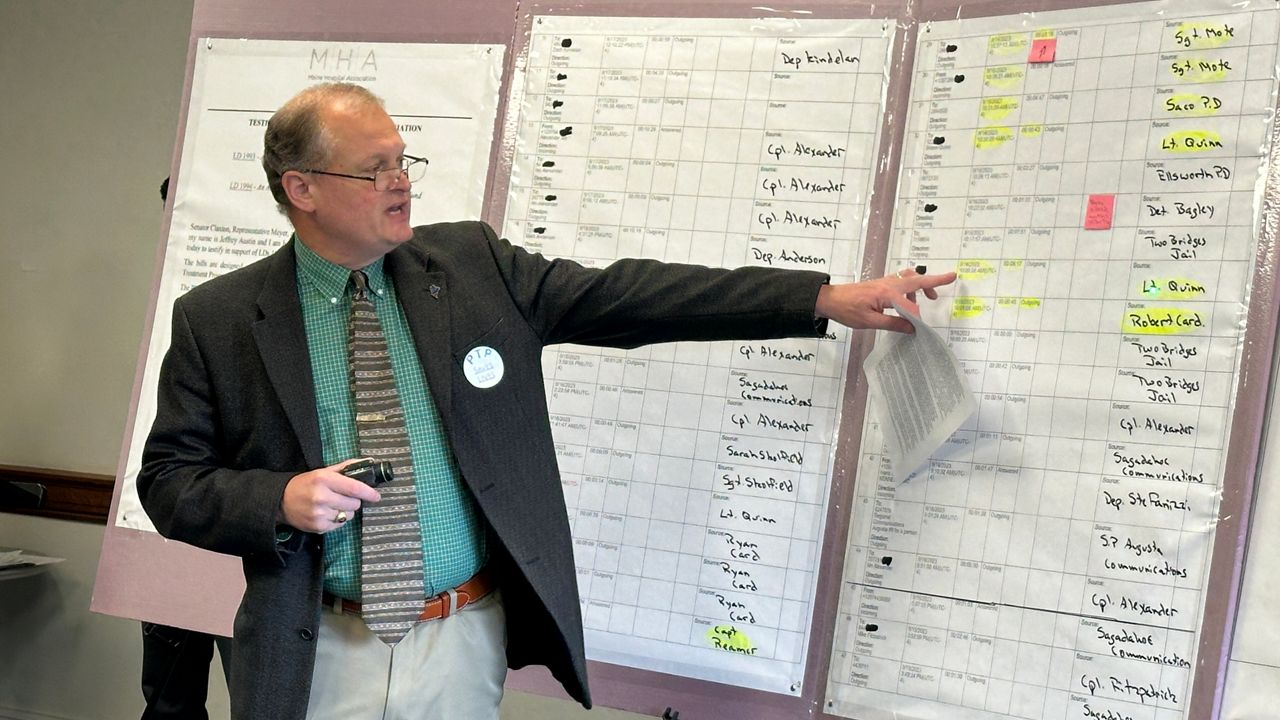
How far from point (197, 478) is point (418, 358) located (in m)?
0.35

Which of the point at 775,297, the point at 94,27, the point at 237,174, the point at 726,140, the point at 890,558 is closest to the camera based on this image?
the point at 775,297

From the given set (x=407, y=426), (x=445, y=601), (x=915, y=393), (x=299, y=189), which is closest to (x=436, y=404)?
(x=407, y=426)

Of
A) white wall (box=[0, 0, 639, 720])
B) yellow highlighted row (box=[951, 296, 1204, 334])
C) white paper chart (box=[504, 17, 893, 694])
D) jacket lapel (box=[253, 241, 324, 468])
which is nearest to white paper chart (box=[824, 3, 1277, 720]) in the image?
yellow highlighted row (box=[951, 296, 1204, 334])

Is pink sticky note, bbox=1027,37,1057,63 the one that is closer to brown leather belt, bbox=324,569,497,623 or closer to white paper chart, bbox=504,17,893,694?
white paper chart, bbox=504,17,893,694

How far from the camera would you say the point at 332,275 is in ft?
5.77

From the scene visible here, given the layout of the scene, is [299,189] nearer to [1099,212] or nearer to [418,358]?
[418,358]

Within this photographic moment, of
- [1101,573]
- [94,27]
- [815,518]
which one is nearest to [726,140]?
[815,518]

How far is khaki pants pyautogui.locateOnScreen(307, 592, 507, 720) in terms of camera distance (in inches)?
65.0

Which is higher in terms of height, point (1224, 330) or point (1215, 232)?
point (1215, 232)

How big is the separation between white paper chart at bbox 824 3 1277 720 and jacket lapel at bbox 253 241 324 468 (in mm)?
903

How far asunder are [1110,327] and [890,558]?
0.50 m

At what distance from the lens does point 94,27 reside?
396 cm

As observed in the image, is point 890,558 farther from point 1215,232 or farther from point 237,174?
point 237,174

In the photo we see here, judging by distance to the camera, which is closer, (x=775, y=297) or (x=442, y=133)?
(x=775, y=297)
